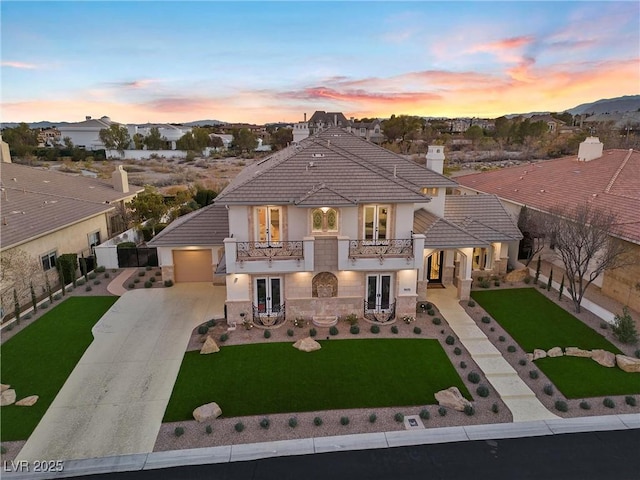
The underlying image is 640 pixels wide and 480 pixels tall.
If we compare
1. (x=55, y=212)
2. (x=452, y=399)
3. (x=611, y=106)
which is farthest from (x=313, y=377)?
(x=611, y=106)

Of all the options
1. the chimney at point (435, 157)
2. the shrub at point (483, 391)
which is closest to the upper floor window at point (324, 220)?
the shrub at point (483, 391)

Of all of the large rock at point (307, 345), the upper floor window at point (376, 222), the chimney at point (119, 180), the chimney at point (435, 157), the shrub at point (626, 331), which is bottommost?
the large rock at point (307, 345)

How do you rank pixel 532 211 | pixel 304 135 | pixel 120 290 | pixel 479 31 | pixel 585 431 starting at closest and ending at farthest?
pixel 585 431
pixel 120 290
pixel 532 211
pixel 479 31
pixel 304 135

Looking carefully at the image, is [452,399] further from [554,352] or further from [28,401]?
[28,401]

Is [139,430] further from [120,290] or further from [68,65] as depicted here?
[68,65]

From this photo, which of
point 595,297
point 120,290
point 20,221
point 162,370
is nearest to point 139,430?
point 162,370

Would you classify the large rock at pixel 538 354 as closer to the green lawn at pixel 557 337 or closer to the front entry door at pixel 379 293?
the green lawn at pixel 557 337
